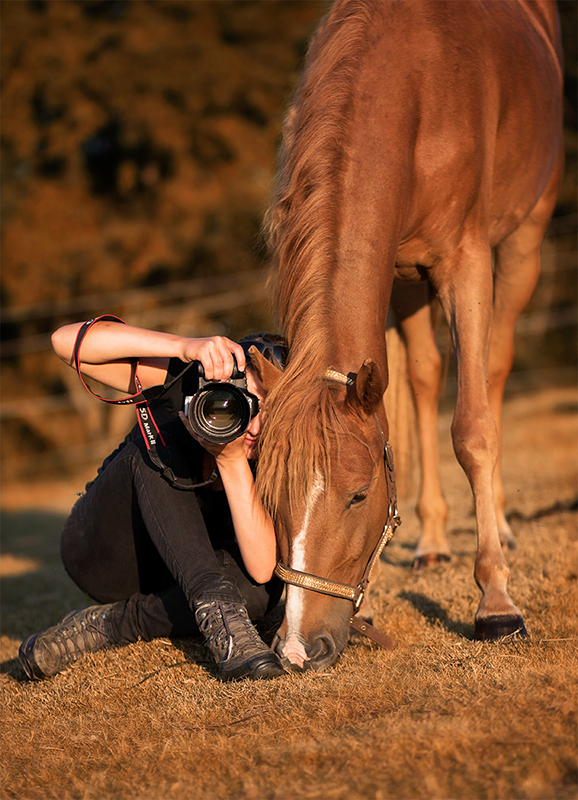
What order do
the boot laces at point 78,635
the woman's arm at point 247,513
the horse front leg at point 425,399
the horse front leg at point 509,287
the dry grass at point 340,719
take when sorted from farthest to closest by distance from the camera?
the horse front leg at point 509,287
the horse front leg at point 425,399
the boot laces at point 78,635
the woman's arm at point 247,513
the dry grass at point 340,719

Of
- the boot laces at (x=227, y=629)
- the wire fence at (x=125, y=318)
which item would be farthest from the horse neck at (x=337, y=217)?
the wire fence at (x=125, y=318)

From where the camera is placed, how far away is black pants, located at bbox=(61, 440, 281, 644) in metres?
2.10

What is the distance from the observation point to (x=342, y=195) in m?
2.24

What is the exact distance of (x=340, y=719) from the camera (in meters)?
1.65

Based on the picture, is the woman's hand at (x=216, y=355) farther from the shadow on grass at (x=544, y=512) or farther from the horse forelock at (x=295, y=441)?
the shadow on grass at (x=544, y=512)

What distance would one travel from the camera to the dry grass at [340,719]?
1.35 m

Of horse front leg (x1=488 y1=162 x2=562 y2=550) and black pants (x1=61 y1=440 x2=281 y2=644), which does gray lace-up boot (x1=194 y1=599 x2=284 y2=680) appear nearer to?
black pants (x1=61 y1=440 x2=281 y2=644)

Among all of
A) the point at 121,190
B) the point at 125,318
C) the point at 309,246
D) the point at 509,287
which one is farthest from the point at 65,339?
the point at 121,190

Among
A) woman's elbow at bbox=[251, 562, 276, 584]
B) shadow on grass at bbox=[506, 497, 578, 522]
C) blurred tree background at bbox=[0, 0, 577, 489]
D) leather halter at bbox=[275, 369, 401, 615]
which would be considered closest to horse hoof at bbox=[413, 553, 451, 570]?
shadow on grass at bbox=[506, 497, 578, 522]

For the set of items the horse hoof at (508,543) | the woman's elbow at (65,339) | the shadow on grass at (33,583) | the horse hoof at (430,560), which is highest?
the woman's elbow at (65,339)

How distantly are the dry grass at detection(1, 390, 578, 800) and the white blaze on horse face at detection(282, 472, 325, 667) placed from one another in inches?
2.3

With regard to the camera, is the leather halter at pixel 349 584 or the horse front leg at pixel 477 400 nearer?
the leather halter at pixel 349 584

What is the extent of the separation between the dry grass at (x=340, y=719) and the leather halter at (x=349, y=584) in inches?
7.7

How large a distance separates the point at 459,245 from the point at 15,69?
10.9m
